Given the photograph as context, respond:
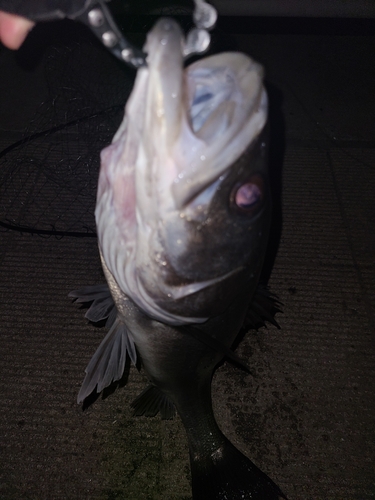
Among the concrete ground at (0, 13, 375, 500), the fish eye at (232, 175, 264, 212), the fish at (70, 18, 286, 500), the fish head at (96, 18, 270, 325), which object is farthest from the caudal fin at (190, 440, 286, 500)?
the fish eye at (232, 175, 264, 212)

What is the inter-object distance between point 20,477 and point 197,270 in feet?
3.93

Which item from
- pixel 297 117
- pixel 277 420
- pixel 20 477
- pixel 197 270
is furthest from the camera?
pixel 297 117

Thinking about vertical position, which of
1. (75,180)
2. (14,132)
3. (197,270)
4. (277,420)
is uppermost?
(197,270)

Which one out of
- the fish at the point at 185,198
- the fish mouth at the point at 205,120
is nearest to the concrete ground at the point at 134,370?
the fish at the point at 185,198

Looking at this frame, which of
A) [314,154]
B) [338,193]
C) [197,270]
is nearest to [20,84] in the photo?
[314,154]

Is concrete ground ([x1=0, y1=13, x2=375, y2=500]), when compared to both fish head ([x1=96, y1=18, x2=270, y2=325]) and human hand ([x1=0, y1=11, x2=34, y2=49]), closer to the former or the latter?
fish head ([x1=96, y1=18, x2=270, y2=325])

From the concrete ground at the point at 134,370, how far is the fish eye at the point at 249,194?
1.13 metres

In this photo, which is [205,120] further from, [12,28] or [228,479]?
Answer: [228,479]

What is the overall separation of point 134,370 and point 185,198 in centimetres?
121

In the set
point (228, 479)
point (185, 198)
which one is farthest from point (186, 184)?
point (228, 479)

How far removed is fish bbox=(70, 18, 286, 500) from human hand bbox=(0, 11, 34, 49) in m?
0.38

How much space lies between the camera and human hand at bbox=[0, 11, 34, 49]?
101 cm

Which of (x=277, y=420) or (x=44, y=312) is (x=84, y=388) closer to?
(x=44, y=312)

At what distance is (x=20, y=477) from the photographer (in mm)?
1534
